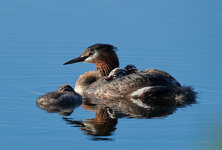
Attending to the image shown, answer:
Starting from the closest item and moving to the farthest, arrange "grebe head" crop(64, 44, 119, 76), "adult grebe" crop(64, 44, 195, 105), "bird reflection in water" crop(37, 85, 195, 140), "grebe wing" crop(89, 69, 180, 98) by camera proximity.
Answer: "bird reflection in water" crop(37, 85, 195, 140) < "adult grebe" crop(64, 44, 195, 105) < "grebe wing" crop(89, 69, 180, 98) < "grebe head" crop(64, 44, 119, 76)

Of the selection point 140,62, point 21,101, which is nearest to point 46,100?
point 21,101

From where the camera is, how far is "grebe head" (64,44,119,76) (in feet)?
29.2

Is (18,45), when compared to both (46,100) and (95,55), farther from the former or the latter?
(46,100)

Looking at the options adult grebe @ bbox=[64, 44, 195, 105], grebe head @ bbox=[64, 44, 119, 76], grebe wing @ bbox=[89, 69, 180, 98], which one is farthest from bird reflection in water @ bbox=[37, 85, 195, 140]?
grebe head @ bbox=[64, 44, 119, 76]

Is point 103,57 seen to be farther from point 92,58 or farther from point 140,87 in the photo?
point 140,87

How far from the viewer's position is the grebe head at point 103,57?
891 cm

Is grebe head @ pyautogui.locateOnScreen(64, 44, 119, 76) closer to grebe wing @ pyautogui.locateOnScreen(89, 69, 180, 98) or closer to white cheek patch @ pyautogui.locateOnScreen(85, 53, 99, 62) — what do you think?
white cheek patch @ pyautogui.locateOnScreen(85, 53, 99, 62)

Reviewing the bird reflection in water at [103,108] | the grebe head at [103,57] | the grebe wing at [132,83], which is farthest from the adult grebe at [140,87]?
the grebe head at [103,57]

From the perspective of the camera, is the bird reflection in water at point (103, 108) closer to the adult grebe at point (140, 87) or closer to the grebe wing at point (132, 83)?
the adult grebe at point (140, 87)

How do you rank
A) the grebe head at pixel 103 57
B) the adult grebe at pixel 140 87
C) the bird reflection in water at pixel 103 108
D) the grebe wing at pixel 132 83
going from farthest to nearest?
1. the grebe head at pixel 103 57
2. the grebe wing at pixel 132 83
3. the adult grebe at pixel 140 87
4. the bird reflection in water at pixel 103 108

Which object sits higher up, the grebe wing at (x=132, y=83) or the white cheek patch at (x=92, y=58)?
the white cheek patch at (x=92, y=58)

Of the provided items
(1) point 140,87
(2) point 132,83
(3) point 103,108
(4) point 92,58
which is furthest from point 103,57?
(3) point 103,108

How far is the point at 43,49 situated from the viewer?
480 inches

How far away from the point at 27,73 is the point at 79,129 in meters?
4.83
